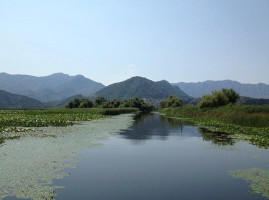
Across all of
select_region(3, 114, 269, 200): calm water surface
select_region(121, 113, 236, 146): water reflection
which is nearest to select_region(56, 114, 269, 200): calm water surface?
select_region(3, 114, 269, 200): calm water surface

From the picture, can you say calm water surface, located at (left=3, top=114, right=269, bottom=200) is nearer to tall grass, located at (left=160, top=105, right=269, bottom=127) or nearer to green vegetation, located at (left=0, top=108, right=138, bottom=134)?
green vegetation, located at (left=0, top=108, right=138, bottom=134)

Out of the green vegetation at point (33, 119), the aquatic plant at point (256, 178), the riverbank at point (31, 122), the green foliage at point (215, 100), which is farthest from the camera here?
the green foliage at point (215, 100)

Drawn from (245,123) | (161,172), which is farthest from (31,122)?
(245,123)

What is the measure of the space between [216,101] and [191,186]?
8494 centimetres

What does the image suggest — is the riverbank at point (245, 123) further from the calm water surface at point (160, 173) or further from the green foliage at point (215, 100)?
the green foliage at point (215, 100)

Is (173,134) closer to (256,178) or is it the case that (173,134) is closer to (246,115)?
(246,115)

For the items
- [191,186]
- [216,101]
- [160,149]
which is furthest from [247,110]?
[191,186]

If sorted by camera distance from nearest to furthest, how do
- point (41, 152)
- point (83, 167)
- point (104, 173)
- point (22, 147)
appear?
point (104, 173), point (83, 167), point (41, 152), point (22, 147)

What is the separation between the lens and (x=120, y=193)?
16062 millimetres

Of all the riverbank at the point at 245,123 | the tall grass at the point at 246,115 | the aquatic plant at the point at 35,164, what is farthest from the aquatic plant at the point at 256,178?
the tall grass at the point at 246,115

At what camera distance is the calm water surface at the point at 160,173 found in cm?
1606

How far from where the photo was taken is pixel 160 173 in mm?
20828

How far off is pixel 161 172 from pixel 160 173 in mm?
301

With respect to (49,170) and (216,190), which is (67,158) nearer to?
(49,170)
